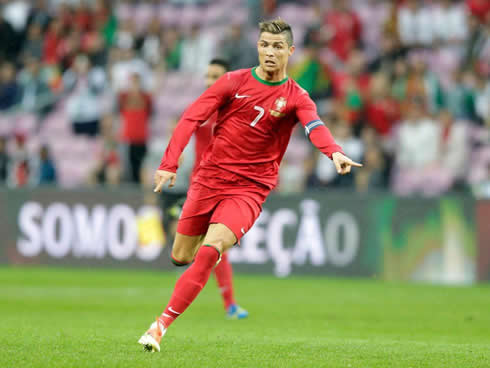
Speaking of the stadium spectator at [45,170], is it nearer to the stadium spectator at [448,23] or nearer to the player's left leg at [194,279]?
the stadium spectator at [448,23]

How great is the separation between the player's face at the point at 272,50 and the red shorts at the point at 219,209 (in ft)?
3.41

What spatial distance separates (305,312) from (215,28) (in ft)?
41.5

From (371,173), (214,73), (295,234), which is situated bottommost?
(295,234)

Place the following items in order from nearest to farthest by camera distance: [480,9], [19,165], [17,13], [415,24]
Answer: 1. [19,165]
2. [480,9]
3. [415,24]
4. [17,13]

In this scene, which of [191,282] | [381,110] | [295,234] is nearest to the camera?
[191,282]

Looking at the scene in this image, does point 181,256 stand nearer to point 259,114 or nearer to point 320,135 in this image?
point 259,114

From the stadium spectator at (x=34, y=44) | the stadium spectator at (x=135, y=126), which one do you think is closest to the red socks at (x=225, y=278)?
the stadium spectator at (x=135, y=126)

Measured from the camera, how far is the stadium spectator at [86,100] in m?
20.7

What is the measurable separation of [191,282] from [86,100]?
14.1 meters

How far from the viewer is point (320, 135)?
7.27m

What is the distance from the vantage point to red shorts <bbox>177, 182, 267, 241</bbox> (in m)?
7.37

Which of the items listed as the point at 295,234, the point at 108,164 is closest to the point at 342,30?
the point at 295,234

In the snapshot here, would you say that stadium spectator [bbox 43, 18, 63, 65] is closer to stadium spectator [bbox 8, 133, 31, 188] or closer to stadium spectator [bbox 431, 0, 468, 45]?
stadium spectator [bbox 8, 133, 31, 188]

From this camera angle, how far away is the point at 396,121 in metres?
18.4
